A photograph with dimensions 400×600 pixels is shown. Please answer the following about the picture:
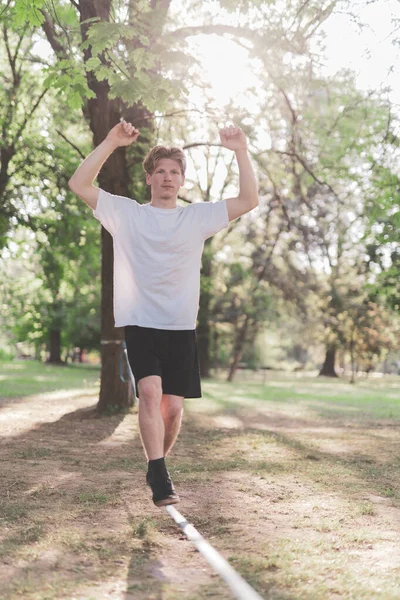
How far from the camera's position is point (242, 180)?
4871 millimetres

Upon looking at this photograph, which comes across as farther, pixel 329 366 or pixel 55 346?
pixel 329 366

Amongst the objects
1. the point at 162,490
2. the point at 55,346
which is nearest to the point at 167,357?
the point at 162,490

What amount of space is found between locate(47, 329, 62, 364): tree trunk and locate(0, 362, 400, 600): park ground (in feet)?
97.9

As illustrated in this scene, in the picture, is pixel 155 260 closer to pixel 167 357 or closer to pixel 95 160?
pixel 167 357

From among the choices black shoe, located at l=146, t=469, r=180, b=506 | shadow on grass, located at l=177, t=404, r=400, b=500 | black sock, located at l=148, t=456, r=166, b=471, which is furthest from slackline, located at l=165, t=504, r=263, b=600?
shadow on grass, located at l=177, t=404, r=400, b=500

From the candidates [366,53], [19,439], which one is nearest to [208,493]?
[19,439]

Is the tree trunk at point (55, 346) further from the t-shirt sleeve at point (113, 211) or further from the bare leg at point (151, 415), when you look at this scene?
the bare leg at point (151, 415)

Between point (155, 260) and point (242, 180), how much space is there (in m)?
0.85

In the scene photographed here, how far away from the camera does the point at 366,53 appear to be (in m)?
10.1

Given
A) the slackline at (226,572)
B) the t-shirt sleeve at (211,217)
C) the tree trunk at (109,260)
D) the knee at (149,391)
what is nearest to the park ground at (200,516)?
the slackline at (226,572)

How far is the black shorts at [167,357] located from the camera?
15.0 ft

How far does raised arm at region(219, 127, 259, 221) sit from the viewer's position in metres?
4.80

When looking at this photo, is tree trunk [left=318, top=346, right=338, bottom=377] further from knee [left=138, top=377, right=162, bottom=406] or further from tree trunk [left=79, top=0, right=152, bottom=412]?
knee [left=138, top=377, right=162, bottom=406]

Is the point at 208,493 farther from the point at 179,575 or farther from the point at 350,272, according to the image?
the point at 350,272
